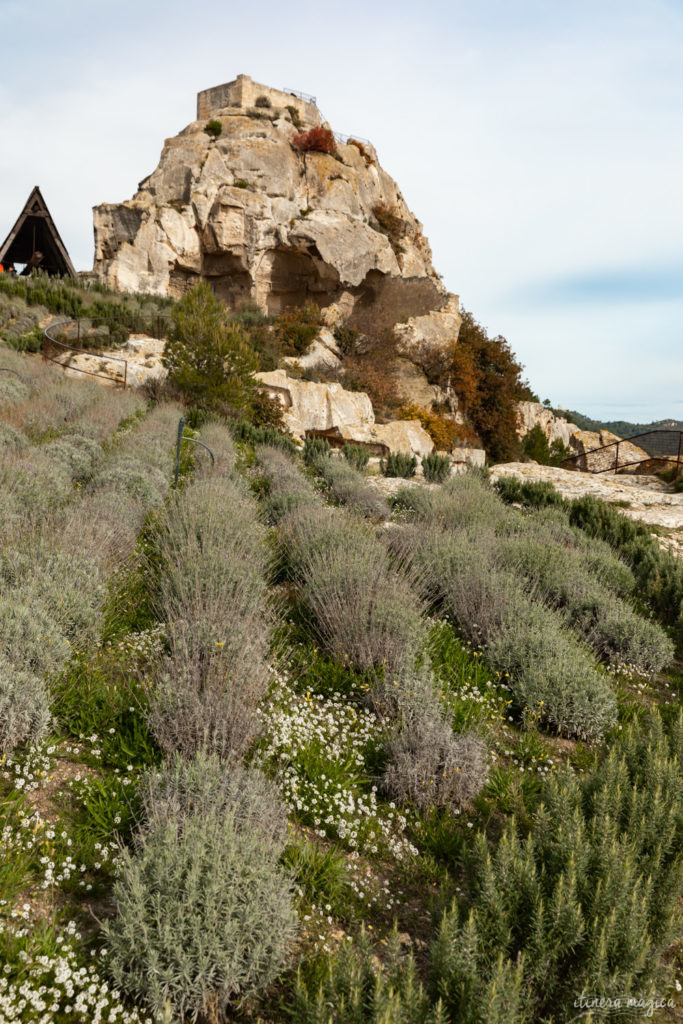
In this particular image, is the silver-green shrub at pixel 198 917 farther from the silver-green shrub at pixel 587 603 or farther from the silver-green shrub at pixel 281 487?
the silver-green shrub at pixel 281 487

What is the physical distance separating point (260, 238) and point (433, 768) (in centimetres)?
2590

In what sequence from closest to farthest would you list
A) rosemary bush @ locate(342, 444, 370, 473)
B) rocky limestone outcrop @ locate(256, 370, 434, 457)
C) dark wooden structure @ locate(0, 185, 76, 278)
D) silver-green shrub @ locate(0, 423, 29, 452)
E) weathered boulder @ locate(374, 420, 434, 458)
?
1. silver-green shrub @ locate(0, 423, 29, 452)
2. rosemary bush @ locate(342, 444, 370, 473)
3. rocky limestone outcrop @ locate(256, 370, 434, 457)
4. weathered boulder @ locate(374, 420, 434, 458)
5. dark wooden structure @ locate(0, 185, 76, 278)

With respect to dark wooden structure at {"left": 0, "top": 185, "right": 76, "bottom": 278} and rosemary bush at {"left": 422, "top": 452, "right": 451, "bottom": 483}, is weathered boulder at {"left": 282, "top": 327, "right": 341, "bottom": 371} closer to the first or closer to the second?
rosemary bush at {"left": 422, "top": 452, "right": 451, "bottom": 483}

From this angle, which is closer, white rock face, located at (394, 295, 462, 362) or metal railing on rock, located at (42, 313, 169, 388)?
metal railing on rock, located at (42, 313, 169, 388)

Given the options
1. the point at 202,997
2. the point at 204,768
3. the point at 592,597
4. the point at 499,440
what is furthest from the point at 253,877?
the point at 499,440

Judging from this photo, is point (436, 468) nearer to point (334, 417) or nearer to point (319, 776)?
point (334, 417)

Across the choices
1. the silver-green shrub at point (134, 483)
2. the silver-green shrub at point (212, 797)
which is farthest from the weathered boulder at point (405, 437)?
the silver-green shrub at point (212, 797)

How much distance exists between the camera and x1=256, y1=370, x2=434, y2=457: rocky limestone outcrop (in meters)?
18.2

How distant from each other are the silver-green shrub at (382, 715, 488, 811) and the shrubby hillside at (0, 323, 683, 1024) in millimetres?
16

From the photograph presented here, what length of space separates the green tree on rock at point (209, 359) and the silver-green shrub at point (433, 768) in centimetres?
1281

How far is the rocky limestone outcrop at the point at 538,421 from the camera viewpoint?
3147 cm

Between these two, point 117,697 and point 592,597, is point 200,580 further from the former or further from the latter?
point 592,597

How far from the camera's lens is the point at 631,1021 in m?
2.08

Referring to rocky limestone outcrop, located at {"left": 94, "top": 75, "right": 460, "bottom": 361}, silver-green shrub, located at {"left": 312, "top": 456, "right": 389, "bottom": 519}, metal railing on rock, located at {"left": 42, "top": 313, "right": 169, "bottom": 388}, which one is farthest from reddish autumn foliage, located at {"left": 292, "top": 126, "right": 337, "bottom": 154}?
silver-green shrub, located at {"left": 312, "top": 456, "right": 389, "bottom": 519}
